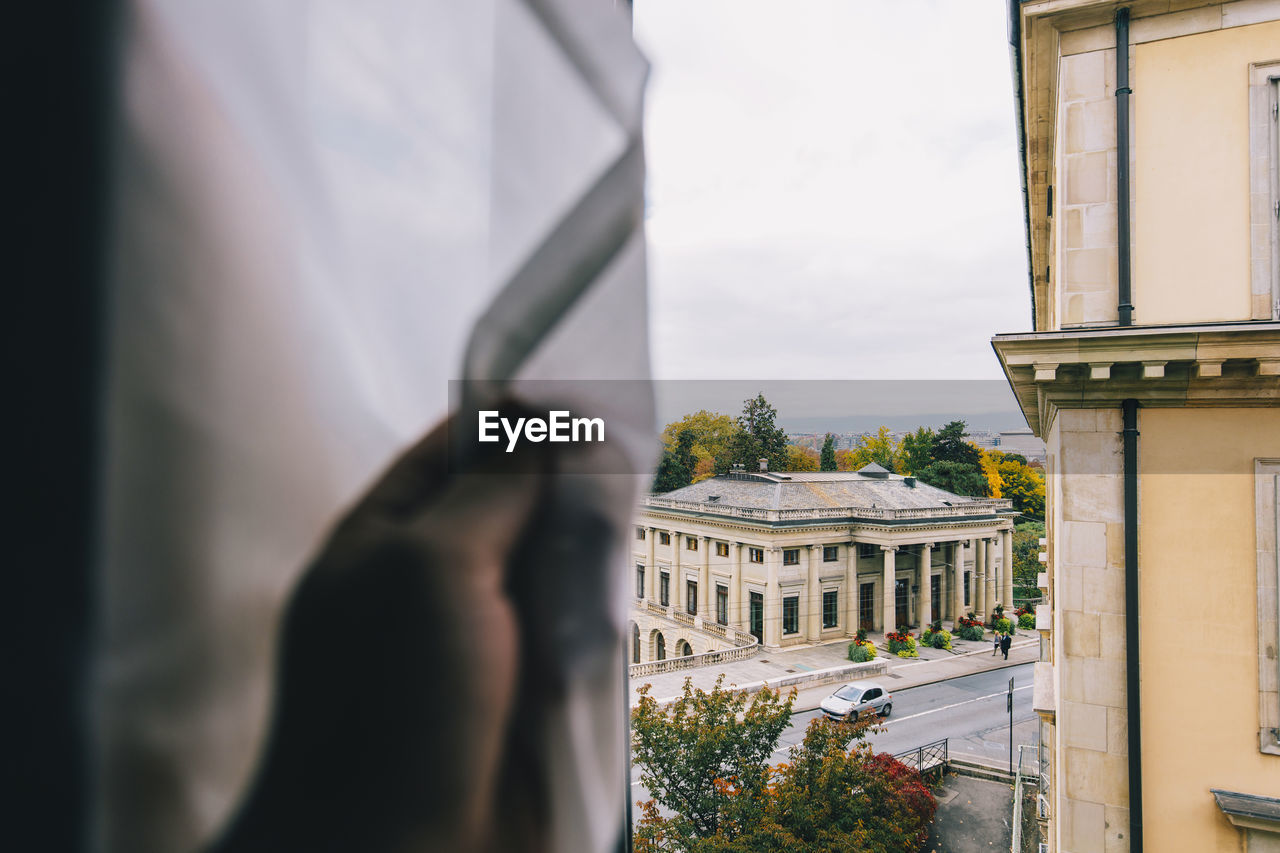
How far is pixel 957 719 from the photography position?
18891 millimetres

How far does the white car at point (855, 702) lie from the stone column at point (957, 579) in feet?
41.4

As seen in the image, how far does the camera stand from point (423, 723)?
1.34 meters

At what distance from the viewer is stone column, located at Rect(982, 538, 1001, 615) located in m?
30.0

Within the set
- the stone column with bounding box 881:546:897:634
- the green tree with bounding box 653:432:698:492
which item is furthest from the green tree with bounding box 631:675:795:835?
the stone column with bounding box 881:546:897:634

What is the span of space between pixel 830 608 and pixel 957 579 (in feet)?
25.4

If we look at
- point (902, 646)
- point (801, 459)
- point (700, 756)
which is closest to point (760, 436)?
point (801, 459)

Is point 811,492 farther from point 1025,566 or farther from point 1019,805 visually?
point 1025,566

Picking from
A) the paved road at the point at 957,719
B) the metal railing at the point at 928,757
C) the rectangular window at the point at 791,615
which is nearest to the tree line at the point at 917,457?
the rectangular window at the point at 791,615

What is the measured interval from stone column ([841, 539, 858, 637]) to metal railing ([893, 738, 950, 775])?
8780 millimetres

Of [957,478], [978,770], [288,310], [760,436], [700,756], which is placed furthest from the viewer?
[957,478]

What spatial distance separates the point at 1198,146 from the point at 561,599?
280 inches

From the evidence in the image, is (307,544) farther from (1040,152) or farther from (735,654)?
(735,654)

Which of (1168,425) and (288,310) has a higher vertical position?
(288,310)

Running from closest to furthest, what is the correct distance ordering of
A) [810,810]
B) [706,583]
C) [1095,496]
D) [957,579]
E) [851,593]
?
[1095,496], [810,810], [706,583], [851,593], [957,579]
